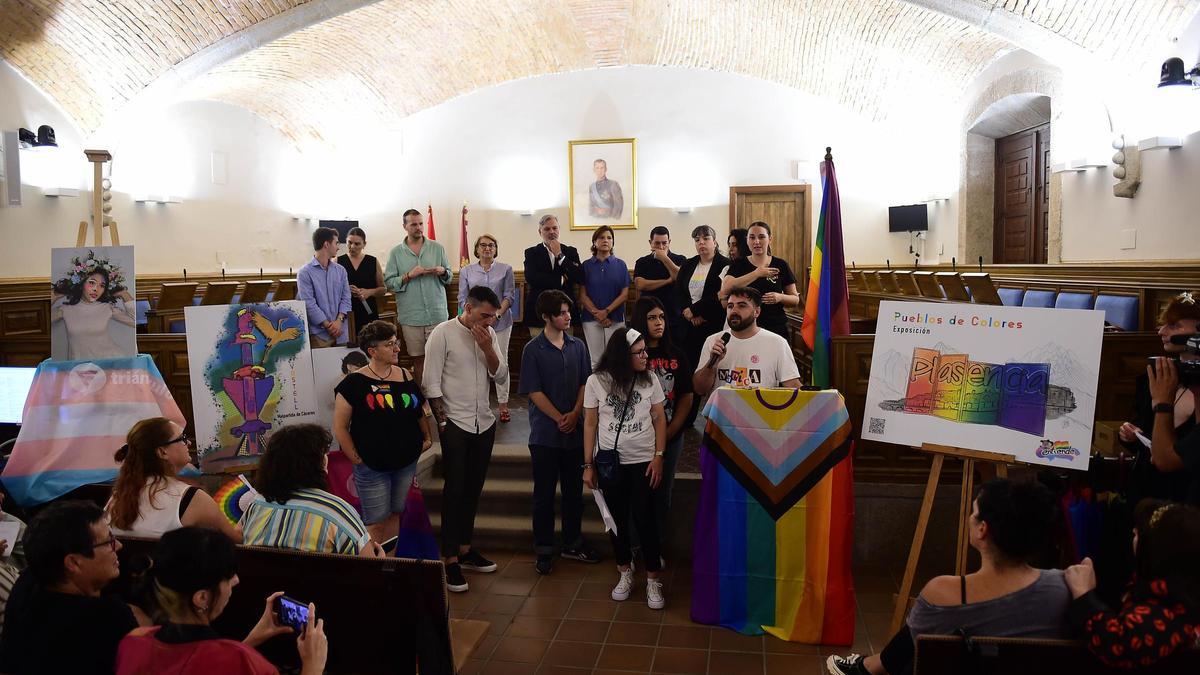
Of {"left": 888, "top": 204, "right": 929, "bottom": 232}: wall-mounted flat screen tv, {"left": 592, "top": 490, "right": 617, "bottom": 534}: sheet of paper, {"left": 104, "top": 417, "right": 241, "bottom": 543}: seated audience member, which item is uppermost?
{"left": 888, "top": 204, "right": 929, "bottom": 232}: wall-mounted flat screen tv

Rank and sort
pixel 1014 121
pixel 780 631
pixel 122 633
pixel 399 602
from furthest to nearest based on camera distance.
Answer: pixel 1014 121
pixel 780 631
pixel 399 602
pixel 122 633

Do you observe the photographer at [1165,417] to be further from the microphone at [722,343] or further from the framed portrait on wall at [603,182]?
the framed portrait on wall at [603,182]

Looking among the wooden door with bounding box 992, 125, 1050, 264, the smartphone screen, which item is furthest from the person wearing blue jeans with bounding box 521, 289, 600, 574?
the wooden door with bounding box 992, 125, 1050, 264

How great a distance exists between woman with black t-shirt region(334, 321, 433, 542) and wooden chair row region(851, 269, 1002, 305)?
141 inches

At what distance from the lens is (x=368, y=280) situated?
582 centimetres

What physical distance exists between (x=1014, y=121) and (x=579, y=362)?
8.04 meters

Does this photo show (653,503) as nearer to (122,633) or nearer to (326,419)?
(326,419)

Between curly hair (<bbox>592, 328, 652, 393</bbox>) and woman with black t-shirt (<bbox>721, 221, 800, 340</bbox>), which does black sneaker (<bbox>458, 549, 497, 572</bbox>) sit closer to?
curly hair (<bbox>592, 328, 652, 393</bbox>)

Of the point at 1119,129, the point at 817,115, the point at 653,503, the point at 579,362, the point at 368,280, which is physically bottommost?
the point at 653,503

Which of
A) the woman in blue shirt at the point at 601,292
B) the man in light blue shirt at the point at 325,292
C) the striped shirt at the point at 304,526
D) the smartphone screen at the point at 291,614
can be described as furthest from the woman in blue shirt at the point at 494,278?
the smartphone screen at the point at 291,614

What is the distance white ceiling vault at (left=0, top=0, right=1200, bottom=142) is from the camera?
26.1ft

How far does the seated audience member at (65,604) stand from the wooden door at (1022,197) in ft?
31.9

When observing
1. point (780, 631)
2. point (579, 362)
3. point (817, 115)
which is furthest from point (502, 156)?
point (780, 631)

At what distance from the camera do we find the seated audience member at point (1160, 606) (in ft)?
5.83
